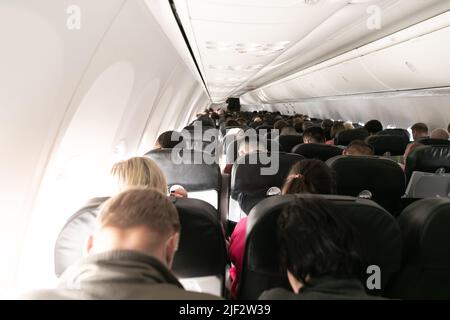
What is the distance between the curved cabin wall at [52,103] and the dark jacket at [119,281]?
170 cm

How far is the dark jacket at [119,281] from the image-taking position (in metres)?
1.34

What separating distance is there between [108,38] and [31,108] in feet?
3.36

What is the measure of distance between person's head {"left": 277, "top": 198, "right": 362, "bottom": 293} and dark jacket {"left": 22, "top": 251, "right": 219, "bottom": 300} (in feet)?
1.39

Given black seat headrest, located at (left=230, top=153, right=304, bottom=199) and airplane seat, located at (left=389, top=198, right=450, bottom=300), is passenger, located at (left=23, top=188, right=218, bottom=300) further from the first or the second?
black seat headrest, located at (left=230, top=153, right=304, bottom=199)

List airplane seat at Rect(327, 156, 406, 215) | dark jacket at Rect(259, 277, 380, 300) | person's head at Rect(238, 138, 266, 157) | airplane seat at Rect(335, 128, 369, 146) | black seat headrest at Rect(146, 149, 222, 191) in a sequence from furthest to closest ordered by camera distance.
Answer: airplane seat at Rect(335, 128, 369, 146)
person's head at Rect(238, 138, 266, 157)
black seat headrest at Rect(146, 149, 222, 191)
airplane seat at Rect(327, 156, 406, 215)
dark jacket at Rect(259, 277, 380, 300)

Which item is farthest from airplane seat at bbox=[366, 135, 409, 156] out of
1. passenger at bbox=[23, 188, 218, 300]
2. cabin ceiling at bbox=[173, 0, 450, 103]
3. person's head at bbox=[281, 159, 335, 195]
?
passenger at bbox=[23, 188, 218, 300]

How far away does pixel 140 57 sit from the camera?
538cm

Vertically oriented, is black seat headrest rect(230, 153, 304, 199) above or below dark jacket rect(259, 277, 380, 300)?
above

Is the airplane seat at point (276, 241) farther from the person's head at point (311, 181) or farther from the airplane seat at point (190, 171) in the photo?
the airplane seat at point (190, 171)

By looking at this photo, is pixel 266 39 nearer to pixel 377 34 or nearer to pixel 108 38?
pixel 377 34

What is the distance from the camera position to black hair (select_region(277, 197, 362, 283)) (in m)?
1.62
